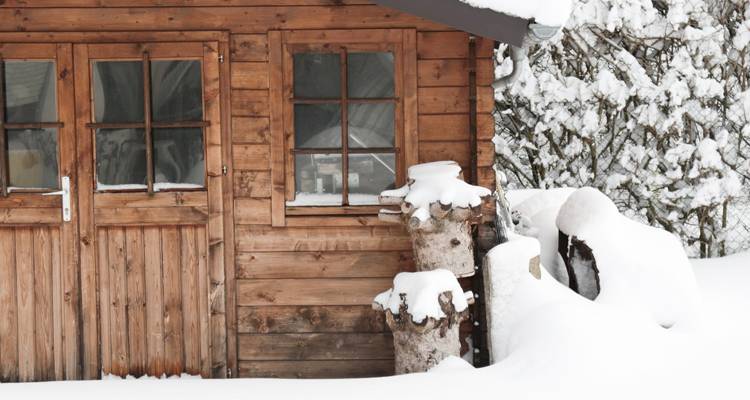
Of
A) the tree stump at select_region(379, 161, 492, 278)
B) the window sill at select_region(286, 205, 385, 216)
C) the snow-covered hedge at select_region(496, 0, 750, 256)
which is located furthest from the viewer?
the snow-covered hedge at select_region(496, 0, 750, 256)

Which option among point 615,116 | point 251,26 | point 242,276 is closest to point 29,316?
point 242,276

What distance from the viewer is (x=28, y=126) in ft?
17.6

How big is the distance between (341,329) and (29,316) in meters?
1.90

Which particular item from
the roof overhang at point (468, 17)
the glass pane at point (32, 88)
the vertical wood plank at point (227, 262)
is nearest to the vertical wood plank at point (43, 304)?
the glass pane at point (32, 88)

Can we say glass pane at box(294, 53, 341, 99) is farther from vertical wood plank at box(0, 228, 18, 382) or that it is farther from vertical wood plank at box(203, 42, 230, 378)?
vertical wood plank at box(0, 228, 18, 382)

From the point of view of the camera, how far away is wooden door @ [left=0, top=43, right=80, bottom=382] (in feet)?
17.6

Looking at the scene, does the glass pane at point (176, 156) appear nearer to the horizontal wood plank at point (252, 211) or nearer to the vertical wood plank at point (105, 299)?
the horizontal wood plank at point (252, 211)

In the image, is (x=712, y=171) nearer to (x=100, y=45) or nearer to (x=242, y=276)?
(x=242, y=276)

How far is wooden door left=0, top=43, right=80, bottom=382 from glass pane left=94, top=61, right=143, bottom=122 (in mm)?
169

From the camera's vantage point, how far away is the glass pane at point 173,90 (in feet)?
17.6

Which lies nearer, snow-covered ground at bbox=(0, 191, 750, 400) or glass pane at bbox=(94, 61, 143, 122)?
snow-covered ground at bbox=(0, 191, 750, 400)

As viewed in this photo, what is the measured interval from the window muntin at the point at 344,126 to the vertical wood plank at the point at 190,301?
A: 0.66 m

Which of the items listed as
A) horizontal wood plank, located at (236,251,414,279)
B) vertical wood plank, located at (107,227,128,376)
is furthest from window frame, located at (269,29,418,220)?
vertical wood plank, located at (107,227,128,376)

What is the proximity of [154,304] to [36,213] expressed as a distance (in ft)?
2.94
